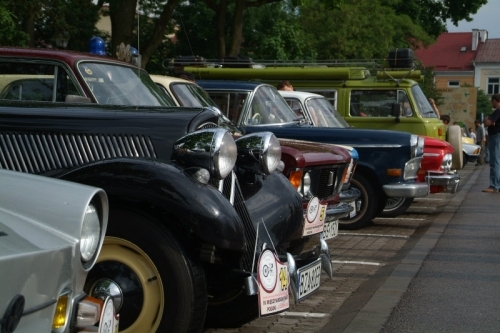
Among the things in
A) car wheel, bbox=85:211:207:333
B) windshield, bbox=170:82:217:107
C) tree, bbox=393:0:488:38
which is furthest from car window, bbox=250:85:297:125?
tree, bbox=393:0:488:38

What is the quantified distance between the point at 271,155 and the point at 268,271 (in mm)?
1026

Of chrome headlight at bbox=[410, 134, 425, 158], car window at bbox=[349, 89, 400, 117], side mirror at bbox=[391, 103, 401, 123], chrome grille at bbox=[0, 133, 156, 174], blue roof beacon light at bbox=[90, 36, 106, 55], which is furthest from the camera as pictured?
car window at bbox=[349, 89, 400, 117]

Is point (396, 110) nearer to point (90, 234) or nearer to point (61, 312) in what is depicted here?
point (90, 234)

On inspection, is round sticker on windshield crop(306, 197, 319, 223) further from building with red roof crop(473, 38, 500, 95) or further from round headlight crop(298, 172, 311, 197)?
building with red roof crop(473, 38, 500, 95)

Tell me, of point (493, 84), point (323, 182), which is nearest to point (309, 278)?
point (323, 182)

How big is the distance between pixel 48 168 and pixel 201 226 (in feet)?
3.57

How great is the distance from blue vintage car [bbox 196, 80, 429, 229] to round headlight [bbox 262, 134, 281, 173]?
4804mm

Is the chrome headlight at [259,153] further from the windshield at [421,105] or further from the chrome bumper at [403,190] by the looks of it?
the windshield at [421,105]

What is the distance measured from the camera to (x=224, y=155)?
5055mm

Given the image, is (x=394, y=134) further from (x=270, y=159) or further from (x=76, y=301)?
(x=76, y=301)

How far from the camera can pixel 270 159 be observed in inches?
229

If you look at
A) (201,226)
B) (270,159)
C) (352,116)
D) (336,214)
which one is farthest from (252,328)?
(352,116)

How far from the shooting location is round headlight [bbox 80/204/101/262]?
140 inches

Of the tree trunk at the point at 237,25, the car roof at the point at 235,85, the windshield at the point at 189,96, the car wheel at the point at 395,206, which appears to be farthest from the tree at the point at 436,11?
the windshield at the point at 189,96
